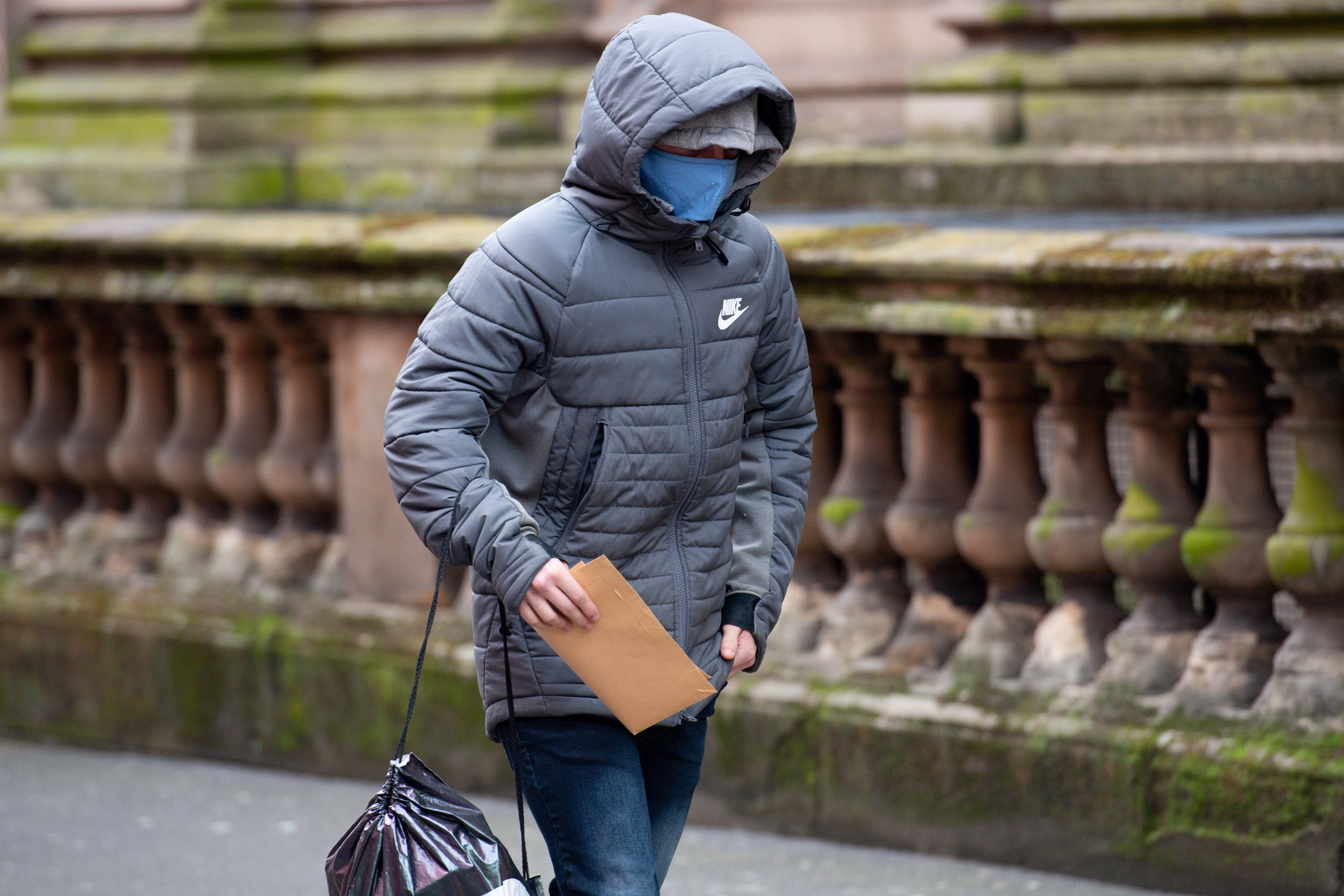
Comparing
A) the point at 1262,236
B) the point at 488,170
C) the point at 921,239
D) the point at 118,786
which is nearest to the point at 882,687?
the point at 921,239

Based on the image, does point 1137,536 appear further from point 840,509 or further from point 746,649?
point 746,649

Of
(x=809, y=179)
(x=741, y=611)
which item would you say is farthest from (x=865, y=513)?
(x=809, y=179)

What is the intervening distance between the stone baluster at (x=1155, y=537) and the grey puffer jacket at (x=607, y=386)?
54.4 inches

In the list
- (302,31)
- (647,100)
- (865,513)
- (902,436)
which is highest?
(647,100)

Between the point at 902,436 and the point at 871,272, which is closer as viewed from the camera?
the point at 871,272

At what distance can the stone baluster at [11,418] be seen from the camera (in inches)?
235

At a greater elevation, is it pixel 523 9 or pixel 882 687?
pixel 523 9

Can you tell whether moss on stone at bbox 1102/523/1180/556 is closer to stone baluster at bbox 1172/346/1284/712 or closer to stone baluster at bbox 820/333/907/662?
stone baluster at bbox 1172/346/1284/712

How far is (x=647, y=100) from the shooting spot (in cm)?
277

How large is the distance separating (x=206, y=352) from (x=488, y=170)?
2513 millimetres

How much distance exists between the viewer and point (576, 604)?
8.91ft

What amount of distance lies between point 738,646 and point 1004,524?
A: 146 centimetres

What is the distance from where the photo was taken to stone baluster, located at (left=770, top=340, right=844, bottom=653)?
4676 mm

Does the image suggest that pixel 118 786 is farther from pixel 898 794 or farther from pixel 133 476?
pixel 898 794
